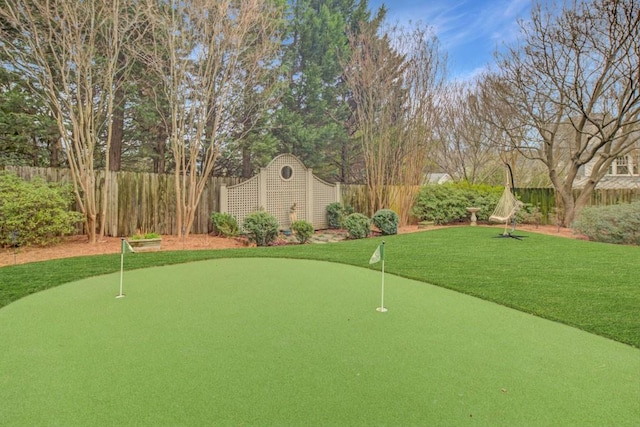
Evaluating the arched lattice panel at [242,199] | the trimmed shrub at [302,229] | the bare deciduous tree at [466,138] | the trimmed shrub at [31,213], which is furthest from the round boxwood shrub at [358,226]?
the bare deciduous tree at [466,138]

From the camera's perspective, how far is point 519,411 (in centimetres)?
145

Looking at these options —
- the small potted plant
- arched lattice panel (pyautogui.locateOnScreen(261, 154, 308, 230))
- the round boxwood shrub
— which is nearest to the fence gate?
arched lattice panel (pyautogui.locateOnScreen(261, 154, 308, 230))

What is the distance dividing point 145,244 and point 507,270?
229 inches

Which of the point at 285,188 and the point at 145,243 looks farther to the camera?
the point at 285,188

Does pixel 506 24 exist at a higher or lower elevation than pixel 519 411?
higher

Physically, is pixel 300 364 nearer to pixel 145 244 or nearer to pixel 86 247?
pixel 145 244

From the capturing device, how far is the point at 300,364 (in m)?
1.82

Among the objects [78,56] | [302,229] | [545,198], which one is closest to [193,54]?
[78,56]

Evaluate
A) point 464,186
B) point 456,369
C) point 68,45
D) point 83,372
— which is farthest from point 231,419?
point 464,186

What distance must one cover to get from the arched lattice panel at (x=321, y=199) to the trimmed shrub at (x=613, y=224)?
6483 mm

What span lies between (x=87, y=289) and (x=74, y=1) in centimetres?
574

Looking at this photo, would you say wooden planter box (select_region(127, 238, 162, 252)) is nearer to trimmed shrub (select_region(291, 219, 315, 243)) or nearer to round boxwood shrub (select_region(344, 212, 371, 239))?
trimmed shrub (select_region(291, 219, 315, 243))

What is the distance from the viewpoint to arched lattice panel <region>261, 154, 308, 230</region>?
9305 mm

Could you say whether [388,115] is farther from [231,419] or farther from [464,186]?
[231,419]
